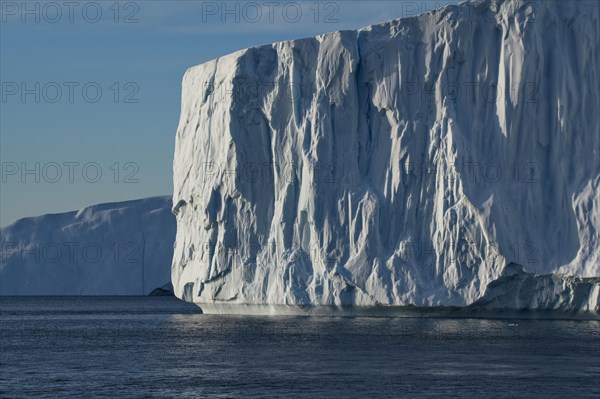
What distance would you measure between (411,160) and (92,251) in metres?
59.6

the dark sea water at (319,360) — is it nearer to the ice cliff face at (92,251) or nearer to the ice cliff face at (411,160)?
the ice cliff face at (411,160)

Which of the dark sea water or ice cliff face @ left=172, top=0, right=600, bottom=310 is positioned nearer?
the dark sea water

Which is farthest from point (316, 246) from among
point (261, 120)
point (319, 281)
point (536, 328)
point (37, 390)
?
point (37, 390)

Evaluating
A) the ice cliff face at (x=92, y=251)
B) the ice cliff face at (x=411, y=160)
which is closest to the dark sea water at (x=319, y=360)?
the ice cliff face at (x=411, y=160)

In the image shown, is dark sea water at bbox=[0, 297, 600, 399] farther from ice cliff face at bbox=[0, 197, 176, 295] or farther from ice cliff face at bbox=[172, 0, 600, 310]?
ice cliff face at bbox=[0, 197, 176, 295]

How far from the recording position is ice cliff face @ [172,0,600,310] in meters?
31.7

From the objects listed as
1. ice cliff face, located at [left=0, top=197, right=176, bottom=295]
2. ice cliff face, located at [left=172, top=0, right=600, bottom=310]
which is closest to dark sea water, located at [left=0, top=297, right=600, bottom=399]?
ice cliff face, located at [left=172, top=0, right=600, bottom=310]

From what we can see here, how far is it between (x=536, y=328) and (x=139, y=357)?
36.6 ft

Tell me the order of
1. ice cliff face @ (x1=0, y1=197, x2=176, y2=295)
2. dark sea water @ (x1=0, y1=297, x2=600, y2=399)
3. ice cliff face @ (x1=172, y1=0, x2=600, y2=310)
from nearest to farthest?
dark sea water @ (x1=0, y1=297, x2=600, y2=399) → ice cliff face @ (x1=172, y1=0, x2=600, y2=310) → ice cliff face @ (x1=0, y1=197, x2=176, y2=295)

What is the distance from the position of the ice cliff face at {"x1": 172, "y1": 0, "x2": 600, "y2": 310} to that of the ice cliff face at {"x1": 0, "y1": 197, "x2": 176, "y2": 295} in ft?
172

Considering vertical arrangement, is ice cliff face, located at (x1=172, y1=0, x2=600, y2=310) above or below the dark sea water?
above

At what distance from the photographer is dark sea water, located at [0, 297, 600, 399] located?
19.7 m

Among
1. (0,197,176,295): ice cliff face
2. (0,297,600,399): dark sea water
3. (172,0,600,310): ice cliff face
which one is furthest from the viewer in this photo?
(0,197,176,295): ice cliff face

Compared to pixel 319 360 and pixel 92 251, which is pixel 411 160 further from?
pixel 92 251
